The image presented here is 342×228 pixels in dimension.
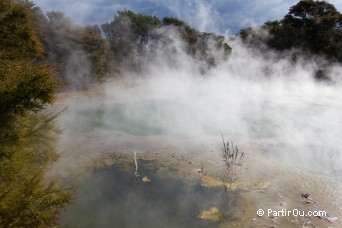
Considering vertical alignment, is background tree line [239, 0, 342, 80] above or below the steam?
above

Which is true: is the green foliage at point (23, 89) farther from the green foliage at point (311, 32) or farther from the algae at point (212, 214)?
the green foliage at point (311, 32)

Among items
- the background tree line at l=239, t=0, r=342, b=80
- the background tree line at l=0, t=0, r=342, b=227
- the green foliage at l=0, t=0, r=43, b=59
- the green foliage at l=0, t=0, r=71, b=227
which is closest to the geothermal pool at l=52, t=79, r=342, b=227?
the background tree line at l=0, t=0, r=342, b=227

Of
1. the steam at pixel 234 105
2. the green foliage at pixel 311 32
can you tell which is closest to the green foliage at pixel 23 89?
the steam at pixel 234 105

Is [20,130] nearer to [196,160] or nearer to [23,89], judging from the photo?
[23,89]

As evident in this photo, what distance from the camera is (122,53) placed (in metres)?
33.7

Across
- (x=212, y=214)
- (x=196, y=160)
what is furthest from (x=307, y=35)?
(x=212, y=214)

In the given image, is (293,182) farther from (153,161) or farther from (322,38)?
(322,38)

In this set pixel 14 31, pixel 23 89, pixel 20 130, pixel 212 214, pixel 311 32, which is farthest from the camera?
pixel 311 32

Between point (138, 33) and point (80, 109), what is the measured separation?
17016 millimetres

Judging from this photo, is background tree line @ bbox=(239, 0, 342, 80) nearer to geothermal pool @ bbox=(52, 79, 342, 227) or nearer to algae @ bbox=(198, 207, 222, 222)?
geothermal pool @ bbox=(52, 79, 342, 227)

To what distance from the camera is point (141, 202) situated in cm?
917

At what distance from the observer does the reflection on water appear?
8.32 m

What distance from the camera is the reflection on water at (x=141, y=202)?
8.32 meters

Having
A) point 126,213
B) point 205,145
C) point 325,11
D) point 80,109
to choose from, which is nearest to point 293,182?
point 205,145
